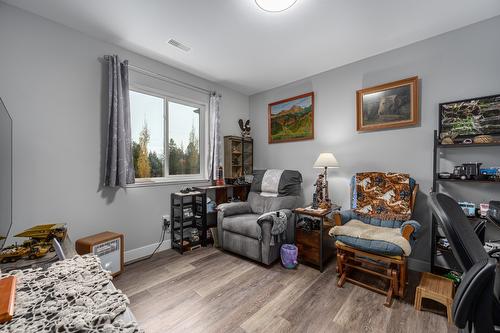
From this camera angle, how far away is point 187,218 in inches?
115

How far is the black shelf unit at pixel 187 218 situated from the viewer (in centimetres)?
282

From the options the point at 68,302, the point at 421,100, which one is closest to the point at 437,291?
the point at 421,100

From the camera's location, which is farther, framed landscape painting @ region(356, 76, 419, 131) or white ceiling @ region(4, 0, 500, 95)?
framed landscape painting @ region(356, 76, 419, 131)

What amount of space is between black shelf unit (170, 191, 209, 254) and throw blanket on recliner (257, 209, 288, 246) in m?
1.02

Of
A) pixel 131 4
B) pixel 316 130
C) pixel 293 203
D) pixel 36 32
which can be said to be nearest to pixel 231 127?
pixel 316 130

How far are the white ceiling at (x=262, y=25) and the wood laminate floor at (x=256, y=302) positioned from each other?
8.43ft

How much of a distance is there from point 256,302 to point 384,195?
5.76ft

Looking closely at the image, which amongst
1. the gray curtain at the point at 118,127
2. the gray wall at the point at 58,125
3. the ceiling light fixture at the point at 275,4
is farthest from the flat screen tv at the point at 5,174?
the ceiling light fixture at the point at 275,4

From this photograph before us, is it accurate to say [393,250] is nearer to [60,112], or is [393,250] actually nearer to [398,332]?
[398,332]

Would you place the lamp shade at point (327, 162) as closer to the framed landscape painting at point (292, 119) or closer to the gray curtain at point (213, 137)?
the framed landscape painting at point (292, 119)

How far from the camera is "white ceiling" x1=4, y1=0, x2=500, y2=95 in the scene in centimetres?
182

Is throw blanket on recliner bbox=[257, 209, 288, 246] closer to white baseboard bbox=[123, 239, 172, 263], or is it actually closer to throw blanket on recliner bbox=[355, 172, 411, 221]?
throw blanket on recliner bbox=[355, 172, 411, 221]

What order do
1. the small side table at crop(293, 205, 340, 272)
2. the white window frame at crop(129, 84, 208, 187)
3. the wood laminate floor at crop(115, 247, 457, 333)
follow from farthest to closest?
the white window frame at crop(129, 84, 208, 187)
the small side table at crop(293, 205, 340, 272)
the wood laminate floor at crop(115, 247, 457, 333)

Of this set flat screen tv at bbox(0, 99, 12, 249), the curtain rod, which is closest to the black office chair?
flat screen tv at bbox(0, 99, 12, 249)
